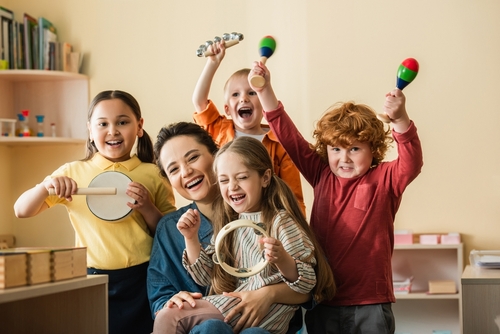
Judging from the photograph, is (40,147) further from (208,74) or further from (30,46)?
(208,74)

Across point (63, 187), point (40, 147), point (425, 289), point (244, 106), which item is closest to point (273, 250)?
point (63, 187)

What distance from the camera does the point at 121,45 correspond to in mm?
4250

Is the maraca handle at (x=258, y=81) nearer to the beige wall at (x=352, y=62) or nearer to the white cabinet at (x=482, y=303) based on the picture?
the white cabinet at (x=482, y=303)

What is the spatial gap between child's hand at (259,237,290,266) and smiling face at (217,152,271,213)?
0.20 metres

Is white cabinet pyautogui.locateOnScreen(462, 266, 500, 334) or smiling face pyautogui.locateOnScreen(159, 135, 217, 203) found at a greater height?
smiling face pyautogui.locateOnScreen(159, 135, 217, 203)

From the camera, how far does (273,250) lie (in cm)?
157

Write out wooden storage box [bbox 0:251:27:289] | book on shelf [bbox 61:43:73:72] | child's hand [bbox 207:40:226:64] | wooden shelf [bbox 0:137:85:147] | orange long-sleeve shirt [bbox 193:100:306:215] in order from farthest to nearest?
book on shelf [bbox 61:43:73:72] → wooden shelf [bbox 0:137:85:147] → orange long-sleeve shirt [bbox 193:100:306:215] → child's hand [bbox 207:40:226:64] → wooden storage box [bbox 0:251:27:289]

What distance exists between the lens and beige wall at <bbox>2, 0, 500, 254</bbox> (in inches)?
150

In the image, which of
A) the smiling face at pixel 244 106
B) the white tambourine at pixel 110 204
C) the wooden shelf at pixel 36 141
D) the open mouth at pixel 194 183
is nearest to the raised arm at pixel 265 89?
the open mouth at pixel 194 183

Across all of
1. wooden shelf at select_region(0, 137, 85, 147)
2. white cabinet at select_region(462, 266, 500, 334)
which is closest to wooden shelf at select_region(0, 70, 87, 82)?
wooden shelf at select_region(0, 137, 85, 147)

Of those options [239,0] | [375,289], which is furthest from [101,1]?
[375,289]

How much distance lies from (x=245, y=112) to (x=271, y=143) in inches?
6.1

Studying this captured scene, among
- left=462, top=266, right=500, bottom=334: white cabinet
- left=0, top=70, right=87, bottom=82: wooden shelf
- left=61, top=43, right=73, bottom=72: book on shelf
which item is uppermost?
left=61, top=43, right=73, bottom=72: book on shelf

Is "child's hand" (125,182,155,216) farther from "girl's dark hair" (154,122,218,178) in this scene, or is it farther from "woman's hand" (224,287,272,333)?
"woman's hand" (224,287,272,333)
